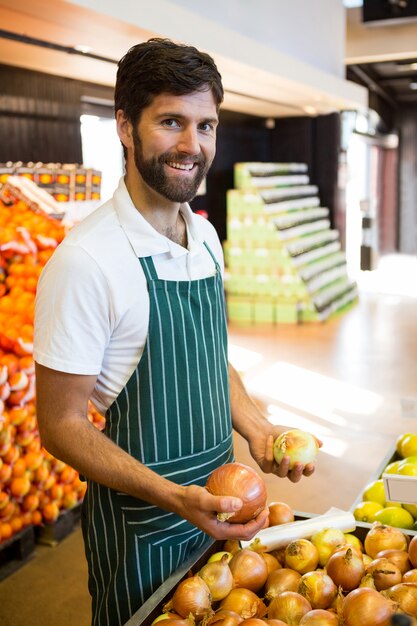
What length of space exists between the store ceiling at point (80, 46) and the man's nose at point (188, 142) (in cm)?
243

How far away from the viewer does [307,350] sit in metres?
7.45

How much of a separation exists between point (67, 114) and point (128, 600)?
5.39 m

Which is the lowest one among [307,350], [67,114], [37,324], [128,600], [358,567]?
[307,350]

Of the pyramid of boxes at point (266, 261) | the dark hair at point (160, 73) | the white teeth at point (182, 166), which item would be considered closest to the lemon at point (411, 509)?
the white teeth at point (182, 166)

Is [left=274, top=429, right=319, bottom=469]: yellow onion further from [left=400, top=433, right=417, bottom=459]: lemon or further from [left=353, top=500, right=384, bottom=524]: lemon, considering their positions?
[left=400, top=433, right=417, bottom=459]: lemon

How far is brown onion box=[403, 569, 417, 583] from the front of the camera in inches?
62.3

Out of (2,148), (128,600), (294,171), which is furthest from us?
(294,171)

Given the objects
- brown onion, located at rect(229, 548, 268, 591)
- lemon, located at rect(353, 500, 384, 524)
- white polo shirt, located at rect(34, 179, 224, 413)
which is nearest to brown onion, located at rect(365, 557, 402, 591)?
brown onion, located at rect(229, 548, 268, 591)

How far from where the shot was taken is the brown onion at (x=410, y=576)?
1.58 meters

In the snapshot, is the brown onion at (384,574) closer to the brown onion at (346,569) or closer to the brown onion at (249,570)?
the brown onion at (346,569)

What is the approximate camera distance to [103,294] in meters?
1.54

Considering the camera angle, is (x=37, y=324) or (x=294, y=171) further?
(x=294, y=171)

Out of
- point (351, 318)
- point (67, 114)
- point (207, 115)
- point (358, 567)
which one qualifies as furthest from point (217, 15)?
point (358, 567)

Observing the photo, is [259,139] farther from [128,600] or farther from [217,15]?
[128,600]
